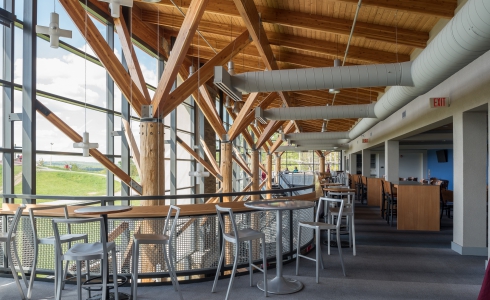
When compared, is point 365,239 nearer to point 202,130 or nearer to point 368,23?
point 368,23

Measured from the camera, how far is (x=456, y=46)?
3.29 meters

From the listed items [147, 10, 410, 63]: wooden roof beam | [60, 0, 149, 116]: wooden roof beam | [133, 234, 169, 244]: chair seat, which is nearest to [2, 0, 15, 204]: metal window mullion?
[60, 0, 149, 116]: wooden roof beam

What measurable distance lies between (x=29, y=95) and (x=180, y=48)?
7.62ft

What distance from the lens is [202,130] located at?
12430 mm

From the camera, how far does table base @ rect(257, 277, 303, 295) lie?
343cm

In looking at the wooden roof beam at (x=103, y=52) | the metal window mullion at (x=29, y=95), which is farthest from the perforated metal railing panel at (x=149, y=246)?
the wooden roof beam at (x=103, y=52)

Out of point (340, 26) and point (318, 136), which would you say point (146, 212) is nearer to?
point (340, 26)

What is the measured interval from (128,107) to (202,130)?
15.8 feet

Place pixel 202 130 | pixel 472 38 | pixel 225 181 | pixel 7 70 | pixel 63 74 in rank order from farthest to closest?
pixel 202 130
pixel 225 181
pixel 63 74
pixel 7 70
pixel 472 38

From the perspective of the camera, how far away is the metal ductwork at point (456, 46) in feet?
9.28

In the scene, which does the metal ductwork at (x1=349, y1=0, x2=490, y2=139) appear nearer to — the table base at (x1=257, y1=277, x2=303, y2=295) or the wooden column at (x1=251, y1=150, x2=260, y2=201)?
the table base at (x1=257, y1=277, x2=303, y2=295)

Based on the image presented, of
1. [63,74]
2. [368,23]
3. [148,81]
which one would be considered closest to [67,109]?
[63,74]

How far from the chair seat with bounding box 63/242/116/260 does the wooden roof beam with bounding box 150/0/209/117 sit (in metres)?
3.39

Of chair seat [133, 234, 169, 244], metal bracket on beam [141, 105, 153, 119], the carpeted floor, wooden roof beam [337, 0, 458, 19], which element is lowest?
the carpeted floor
